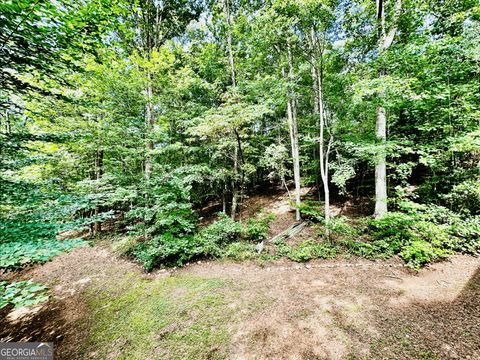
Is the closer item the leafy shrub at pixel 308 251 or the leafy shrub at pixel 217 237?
the leafy shrub at pixel 308 251

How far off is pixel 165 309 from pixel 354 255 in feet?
17.6

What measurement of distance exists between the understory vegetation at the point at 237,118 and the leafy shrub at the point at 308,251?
0.14 ft

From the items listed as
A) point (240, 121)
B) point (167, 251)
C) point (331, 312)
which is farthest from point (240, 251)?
point (240, 121)

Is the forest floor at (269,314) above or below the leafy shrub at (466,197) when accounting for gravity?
below

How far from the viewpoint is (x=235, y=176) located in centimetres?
841

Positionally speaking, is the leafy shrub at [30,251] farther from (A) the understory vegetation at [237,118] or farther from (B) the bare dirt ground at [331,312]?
(B) the bare dirt ground at [331,312]

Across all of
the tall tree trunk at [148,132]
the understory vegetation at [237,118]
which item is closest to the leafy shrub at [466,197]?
the understory vegetation at [237,118]

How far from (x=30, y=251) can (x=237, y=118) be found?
5927 mm

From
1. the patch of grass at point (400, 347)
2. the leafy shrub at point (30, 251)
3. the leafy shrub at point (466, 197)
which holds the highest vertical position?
the leafy shrub at point (30, 251)

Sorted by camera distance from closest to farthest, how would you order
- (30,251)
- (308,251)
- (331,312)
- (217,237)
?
(30,251) < (331,312) < (308,251) < (217,237)

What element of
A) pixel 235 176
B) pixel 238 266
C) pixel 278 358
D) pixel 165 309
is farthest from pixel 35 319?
pixel 235 176

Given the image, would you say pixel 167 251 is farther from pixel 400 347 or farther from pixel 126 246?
pixel 400 347

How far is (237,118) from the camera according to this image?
690 centimetres

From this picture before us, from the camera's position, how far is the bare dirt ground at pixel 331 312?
2971mm
